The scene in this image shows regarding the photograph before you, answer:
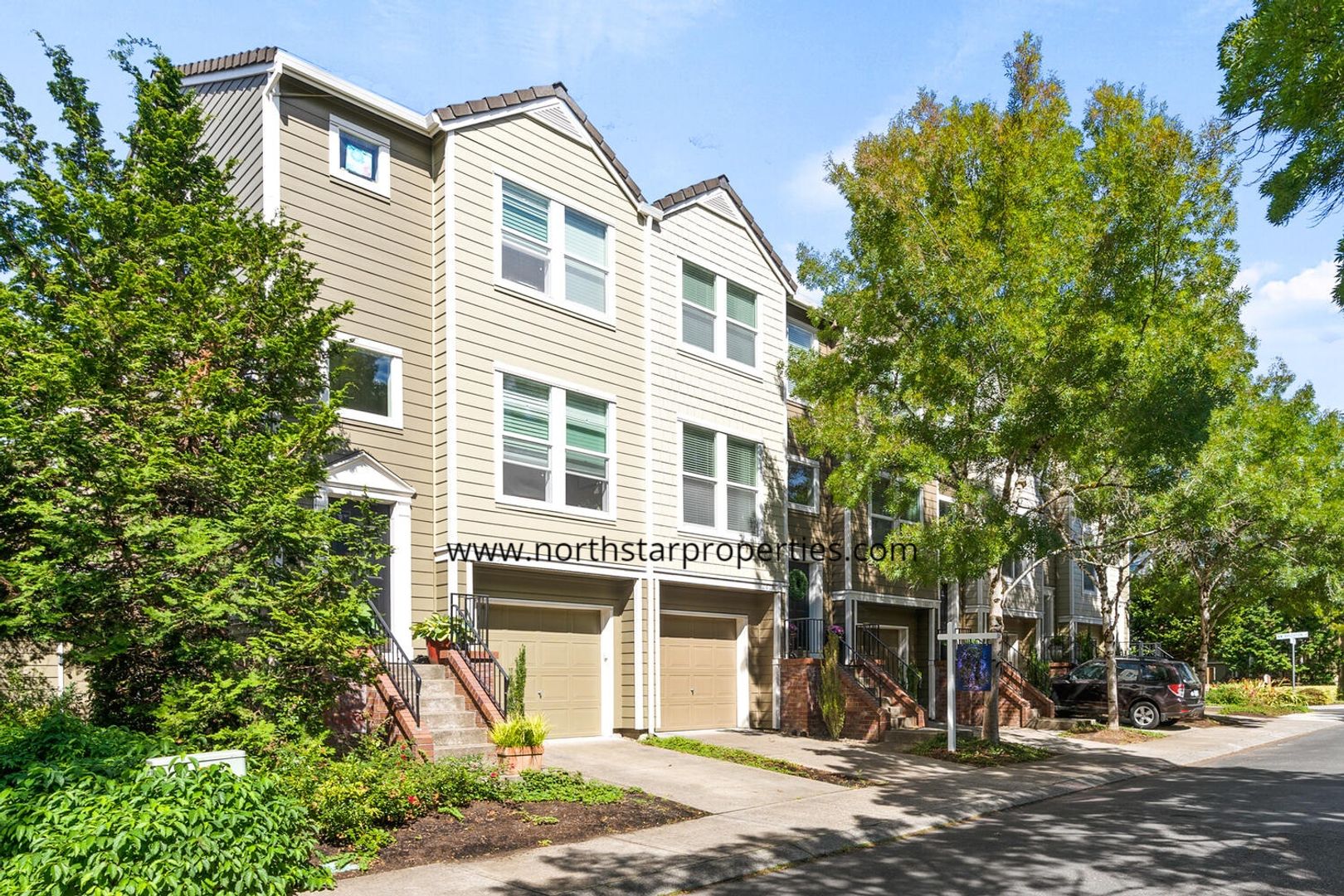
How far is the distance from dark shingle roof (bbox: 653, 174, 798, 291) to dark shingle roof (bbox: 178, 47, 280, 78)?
7.29 meters

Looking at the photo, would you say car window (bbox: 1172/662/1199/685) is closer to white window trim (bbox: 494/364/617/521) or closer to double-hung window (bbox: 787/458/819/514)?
double-hung window (bbox: 787/458/819/514)

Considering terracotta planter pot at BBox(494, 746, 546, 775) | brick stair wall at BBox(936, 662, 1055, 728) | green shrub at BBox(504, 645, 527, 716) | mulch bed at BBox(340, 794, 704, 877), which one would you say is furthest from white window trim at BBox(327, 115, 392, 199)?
brick stair wall at BBox(936, 662, 1055, 728)

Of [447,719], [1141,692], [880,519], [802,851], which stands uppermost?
[880,519]

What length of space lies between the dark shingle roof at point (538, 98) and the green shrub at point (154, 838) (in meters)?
10.7

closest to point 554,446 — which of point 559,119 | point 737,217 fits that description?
point 559,119

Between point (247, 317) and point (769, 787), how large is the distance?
27.9ft

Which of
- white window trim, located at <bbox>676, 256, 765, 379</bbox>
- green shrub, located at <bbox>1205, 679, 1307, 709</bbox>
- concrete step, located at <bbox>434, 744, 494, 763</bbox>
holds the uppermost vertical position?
white window trim, located at <bbox>676, 256, 765, 379</bbox>

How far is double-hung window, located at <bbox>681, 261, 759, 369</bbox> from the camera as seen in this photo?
2003 centimetres

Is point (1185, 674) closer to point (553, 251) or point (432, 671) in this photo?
point (553, 251)

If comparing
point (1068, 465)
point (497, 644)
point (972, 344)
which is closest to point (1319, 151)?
point (972, 344)

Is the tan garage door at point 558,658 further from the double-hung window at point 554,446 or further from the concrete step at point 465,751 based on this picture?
the concrete step at point 465,751

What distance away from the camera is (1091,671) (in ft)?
88.1

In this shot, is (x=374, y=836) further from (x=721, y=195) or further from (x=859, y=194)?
(x=721, y=195)

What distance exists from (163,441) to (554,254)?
848 cm
